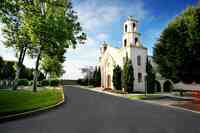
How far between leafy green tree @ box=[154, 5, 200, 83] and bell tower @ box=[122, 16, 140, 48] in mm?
18830

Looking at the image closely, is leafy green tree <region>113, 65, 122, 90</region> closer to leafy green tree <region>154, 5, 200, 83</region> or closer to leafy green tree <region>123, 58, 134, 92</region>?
leafy green tree <region>123, 58, 134, 92</region>

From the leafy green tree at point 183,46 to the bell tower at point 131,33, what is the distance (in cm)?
1883

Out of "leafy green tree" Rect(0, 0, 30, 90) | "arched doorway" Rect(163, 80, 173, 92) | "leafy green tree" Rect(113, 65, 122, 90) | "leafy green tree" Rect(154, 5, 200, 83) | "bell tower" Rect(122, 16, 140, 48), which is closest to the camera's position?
"leafy green tree" Rect(0, 0, 30, 90)

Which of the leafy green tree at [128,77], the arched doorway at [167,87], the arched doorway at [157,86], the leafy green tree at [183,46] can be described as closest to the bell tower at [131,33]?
the leafy green tree at [128,77]

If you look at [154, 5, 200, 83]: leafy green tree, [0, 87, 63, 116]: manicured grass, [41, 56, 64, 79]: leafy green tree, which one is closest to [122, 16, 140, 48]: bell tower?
[41, 56, 64, 79]: leafy green tree

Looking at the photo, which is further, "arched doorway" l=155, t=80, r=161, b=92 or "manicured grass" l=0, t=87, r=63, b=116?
"arched doorway" l=155, t=80, r=161, b=92

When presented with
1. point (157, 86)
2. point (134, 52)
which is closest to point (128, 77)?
point (134, 52)

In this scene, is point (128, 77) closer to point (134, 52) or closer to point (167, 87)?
point (134, 52)

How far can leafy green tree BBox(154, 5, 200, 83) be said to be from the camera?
24953 mm

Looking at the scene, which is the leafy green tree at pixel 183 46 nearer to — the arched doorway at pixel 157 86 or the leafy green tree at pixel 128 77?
the leafy green tree at pixel 128 77

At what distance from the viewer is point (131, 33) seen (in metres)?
48.2

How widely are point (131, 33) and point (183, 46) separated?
74.9 feet

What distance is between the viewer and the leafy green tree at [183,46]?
24953 millimetres

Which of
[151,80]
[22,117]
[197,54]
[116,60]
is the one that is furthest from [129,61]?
[22,117]
